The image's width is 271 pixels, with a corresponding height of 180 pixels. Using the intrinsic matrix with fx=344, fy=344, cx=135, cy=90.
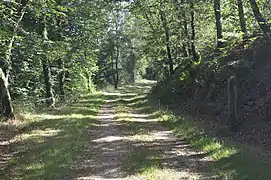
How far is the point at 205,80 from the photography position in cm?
1911

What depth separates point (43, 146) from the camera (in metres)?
11.8

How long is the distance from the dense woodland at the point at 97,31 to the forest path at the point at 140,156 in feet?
9.91

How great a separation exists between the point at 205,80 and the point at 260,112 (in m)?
6.84

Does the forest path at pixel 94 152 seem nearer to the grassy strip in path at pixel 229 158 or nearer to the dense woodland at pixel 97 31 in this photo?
the grassy strip in path at pixel 229 158

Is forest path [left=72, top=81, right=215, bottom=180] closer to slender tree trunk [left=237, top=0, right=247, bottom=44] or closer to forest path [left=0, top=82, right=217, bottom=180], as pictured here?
forest path [left=0, top=82, right=217, bottom=180]

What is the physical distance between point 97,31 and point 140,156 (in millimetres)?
26295

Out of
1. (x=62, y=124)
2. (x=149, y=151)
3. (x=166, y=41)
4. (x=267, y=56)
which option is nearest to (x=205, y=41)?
(x=166, y=41)

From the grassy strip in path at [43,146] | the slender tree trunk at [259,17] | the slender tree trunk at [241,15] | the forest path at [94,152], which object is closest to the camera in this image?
the forest path at [94,152]

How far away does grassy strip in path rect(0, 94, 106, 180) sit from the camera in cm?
920

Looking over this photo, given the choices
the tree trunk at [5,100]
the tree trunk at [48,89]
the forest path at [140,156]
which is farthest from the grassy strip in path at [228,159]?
the tree trunk at [48,89]

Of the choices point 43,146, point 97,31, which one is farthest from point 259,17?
point 97,31

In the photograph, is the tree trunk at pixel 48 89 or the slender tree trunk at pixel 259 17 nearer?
the slender tree trunk at pixel 259 17

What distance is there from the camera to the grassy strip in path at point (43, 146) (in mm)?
9195

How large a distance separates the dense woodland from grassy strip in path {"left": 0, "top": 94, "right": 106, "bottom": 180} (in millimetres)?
2273
